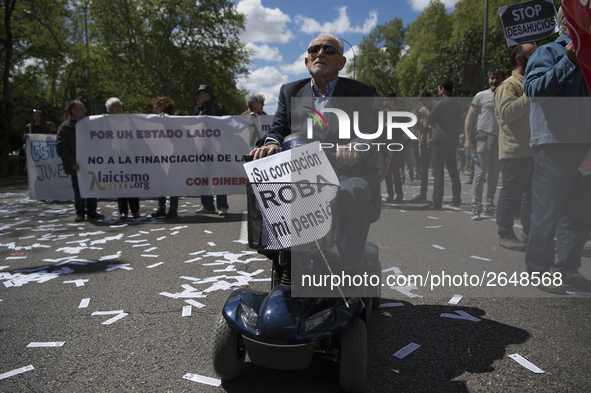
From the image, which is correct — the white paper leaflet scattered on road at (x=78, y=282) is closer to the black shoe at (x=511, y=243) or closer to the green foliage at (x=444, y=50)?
the black shoe at (x=511, y=243)

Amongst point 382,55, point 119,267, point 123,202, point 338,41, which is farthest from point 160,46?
point 382,55

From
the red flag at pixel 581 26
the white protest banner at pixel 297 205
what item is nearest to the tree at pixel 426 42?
the red flag at pixel 581 26

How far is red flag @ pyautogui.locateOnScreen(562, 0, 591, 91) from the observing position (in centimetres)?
257

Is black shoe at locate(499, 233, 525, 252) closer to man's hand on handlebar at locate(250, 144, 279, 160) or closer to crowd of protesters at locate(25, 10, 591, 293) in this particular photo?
crowd of protesters at locate(25, 10, 591, 293)

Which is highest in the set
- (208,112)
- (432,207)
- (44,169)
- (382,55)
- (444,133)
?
(382,55)

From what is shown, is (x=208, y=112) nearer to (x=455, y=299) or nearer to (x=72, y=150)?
(x=72, y=150)

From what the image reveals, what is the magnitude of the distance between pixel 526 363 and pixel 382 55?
71.5m

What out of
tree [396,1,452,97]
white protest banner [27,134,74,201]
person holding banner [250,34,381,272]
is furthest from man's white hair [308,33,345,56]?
tree [396,1,452,97]

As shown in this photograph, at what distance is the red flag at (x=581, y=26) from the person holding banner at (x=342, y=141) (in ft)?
4.09

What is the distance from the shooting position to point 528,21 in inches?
288

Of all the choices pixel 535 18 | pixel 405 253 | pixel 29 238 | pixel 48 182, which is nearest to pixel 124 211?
pixel 29 238

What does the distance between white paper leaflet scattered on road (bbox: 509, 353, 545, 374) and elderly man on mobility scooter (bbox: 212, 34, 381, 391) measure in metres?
0.86

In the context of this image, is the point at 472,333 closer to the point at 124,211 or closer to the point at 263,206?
the point at 263,206

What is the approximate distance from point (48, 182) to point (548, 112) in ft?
33.8
